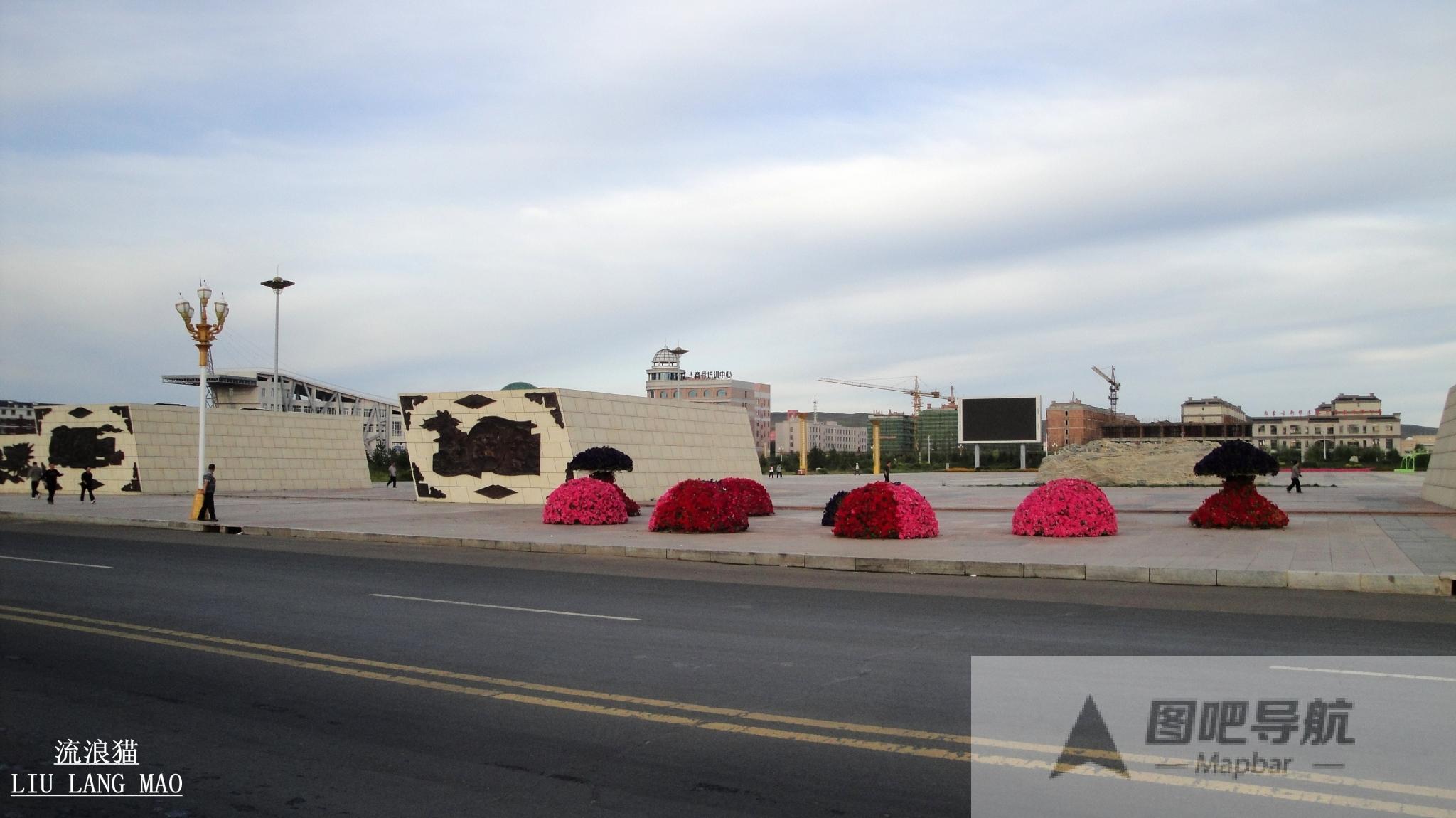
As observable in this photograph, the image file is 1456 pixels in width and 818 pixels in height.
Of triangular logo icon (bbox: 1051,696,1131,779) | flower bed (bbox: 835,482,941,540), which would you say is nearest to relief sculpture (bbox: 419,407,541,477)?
flower bed (bbox: 835,482,941,540)

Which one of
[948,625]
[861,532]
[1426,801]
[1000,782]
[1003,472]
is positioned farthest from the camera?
[1003,472]

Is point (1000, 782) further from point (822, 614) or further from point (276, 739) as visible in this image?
point (822, 614)

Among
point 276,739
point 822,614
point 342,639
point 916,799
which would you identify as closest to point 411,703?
point 276,739

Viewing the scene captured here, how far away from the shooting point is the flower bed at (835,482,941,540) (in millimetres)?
19141

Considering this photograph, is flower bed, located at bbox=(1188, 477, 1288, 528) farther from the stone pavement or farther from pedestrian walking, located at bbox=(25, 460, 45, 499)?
pedestrian walking, located at bbox=(25, 460, 45, 499)

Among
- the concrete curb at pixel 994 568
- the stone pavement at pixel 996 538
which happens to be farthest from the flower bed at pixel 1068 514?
the concrete curb at pixel 994 568

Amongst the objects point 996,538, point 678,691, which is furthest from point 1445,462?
point 678,691

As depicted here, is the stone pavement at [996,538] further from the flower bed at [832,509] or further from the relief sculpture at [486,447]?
the relief sculpture at [486,447]

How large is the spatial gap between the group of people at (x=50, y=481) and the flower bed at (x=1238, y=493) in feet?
109

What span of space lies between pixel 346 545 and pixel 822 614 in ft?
41.7

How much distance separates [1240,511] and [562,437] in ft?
66.9

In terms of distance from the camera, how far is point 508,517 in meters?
27.5

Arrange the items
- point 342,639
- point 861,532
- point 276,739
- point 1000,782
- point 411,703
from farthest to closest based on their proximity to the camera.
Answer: point 861,532
point 342,639
point 411,703
point 276,739
point 1000,782

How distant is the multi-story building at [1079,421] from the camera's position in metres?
145
